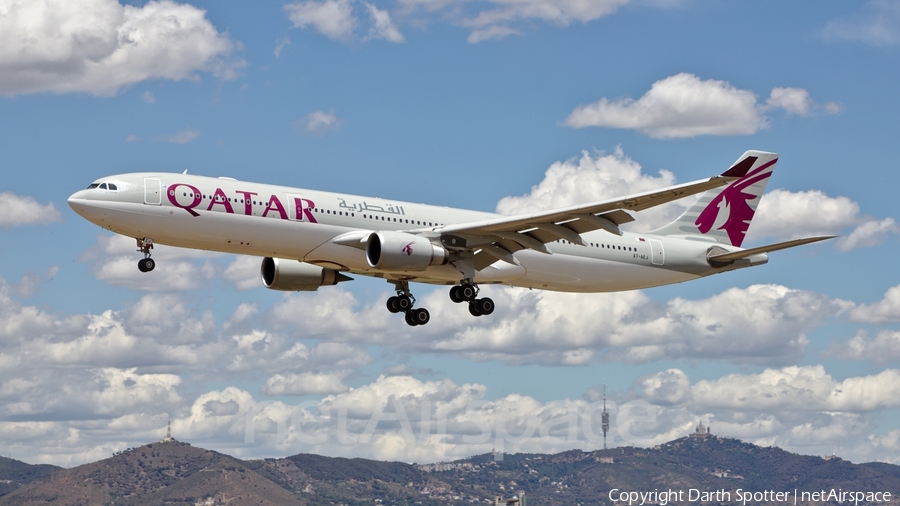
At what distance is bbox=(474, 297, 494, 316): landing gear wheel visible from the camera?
188ft

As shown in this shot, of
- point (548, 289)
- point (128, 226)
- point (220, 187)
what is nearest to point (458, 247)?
point (548, 289)

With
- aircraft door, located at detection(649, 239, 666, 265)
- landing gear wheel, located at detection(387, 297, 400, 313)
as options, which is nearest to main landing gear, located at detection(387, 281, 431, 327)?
landing gear wheel, located at detection(387, 297, 400, 313)

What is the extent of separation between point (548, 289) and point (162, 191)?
2013cm

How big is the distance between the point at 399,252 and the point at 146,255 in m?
10.8

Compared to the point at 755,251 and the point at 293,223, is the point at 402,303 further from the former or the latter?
the point at 755,251

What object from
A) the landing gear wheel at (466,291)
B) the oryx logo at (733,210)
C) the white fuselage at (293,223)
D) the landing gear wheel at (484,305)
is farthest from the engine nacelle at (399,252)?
the oryx logo at (733,210)

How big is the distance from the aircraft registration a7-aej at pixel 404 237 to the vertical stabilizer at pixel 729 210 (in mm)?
1985

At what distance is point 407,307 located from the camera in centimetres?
5956

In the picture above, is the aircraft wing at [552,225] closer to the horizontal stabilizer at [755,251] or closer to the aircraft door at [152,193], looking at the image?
the horizontal stabilizer at [755,251]

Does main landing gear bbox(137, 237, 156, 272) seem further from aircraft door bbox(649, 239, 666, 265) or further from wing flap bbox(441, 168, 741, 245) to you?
aircraft door bbox(649, 239, 666, 265)

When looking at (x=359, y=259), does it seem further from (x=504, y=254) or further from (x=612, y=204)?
(x=612, y=204)

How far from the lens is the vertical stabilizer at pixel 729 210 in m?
64.8

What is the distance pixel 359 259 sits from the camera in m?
52.2

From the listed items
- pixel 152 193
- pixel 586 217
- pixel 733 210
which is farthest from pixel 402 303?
pixel 733 210
